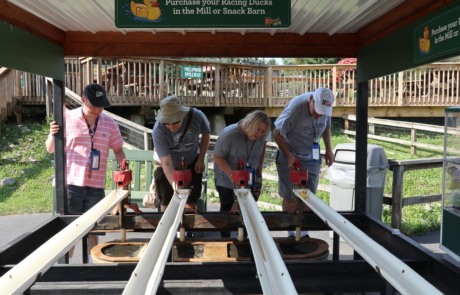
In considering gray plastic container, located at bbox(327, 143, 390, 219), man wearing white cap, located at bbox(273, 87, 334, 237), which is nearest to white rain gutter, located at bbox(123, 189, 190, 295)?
man wearing white cap, located at bbox(273, 87, 334, 237)

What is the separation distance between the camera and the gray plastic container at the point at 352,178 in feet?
18.8

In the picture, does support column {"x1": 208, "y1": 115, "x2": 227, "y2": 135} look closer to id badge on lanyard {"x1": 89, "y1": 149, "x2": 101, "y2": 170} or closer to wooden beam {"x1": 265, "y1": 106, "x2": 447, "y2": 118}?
wooden beam {"x1": 265, "y1": 106, "x2": 447, "y2": 118}

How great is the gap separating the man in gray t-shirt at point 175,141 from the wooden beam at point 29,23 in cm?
115

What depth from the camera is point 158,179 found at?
15.6 feet

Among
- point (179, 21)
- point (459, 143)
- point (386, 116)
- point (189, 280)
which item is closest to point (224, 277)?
point (189, 280)

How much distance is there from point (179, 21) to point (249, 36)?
1.04 meters

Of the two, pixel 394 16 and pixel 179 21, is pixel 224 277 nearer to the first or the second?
pixel 179 21

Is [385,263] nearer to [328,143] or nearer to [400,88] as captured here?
[328,143]

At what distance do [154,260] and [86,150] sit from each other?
8.17ft

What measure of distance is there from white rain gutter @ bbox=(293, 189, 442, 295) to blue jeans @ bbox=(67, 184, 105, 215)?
2474 mm

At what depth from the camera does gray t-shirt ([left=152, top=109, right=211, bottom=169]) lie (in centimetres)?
437

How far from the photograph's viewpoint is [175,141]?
14.8ft

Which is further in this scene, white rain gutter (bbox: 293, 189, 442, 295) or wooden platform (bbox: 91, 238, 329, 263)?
wooden platform (bbox: 91, 238, 329, 263)

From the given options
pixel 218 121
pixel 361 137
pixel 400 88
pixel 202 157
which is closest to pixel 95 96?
pixel 202 157
